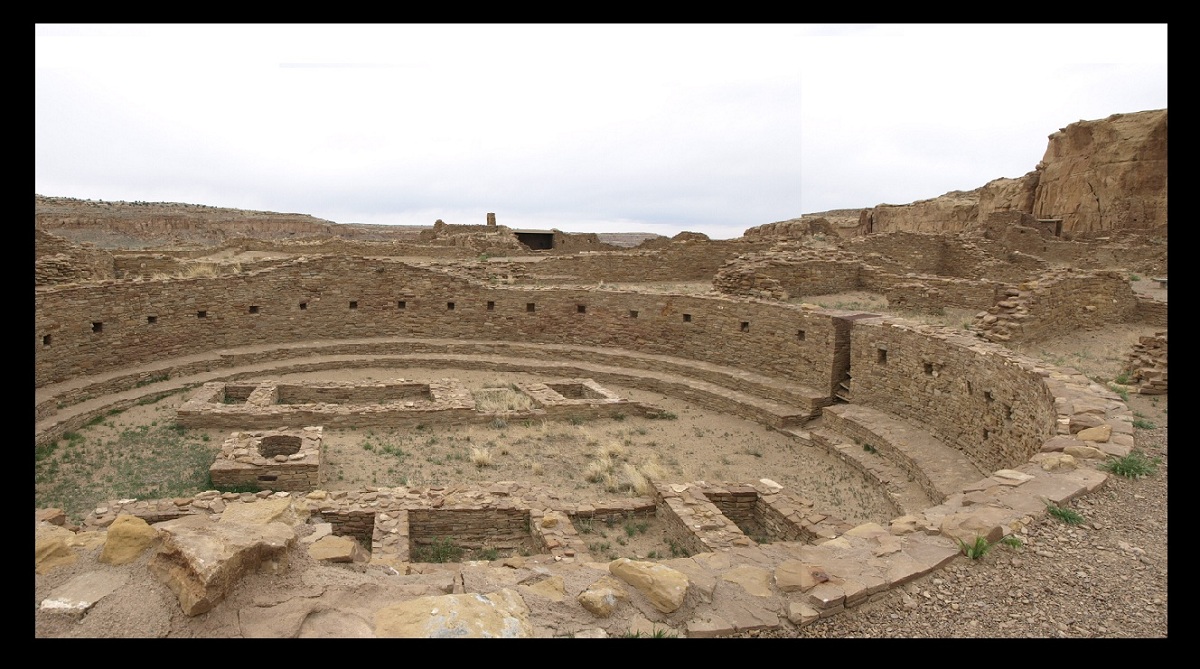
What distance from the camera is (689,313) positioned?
51.3ft

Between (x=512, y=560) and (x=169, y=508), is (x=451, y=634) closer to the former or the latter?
(x=512, y=560)

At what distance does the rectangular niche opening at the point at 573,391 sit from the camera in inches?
560

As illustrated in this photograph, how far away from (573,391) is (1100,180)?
91.5 feet

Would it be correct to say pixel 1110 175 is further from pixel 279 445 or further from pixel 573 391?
pixel 279 445

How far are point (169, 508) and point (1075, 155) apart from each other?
1439 inches

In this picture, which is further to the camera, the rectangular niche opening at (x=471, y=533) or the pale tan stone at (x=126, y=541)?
the rectangular niche opening at (x=471, y=533)

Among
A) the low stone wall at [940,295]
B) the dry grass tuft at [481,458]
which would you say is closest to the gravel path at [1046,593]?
the dry grass tuft at [481,458]

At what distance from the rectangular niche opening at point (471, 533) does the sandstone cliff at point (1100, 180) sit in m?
28.5

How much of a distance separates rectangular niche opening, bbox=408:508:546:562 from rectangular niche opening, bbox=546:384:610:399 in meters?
6.27

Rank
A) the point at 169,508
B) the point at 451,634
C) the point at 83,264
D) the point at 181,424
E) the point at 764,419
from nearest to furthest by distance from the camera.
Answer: the point at 451,634, the point at 169,508, the point at 181,424, the point at 764,419, the point at 83,264

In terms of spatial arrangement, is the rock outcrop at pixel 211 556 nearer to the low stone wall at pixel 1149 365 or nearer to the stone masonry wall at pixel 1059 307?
the low stone wall at pixel 1149 365

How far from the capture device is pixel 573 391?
14.4m

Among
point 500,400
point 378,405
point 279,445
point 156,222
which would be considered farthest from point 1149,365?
point 156,222

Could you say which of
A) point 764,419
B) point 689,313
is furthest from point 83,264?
point 764,419
